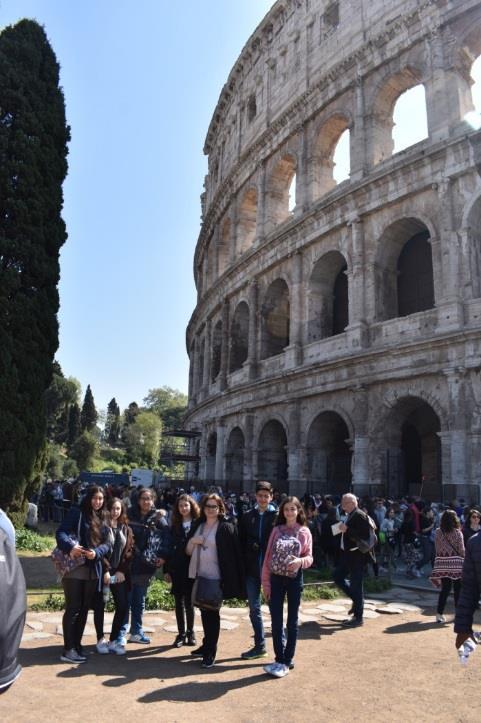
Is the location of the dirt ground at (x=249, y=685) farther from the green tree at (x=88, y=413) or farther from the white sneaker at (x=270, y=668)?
the green tree at (x=88, y=413)

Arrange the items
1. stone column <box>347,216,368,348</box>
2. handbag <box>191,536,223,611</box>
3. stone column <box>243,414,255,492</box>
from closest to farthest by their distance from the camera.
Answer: handbag <box>191,536,223,611</box> → stone column <box>347,216,368,348</box> → stone column <box>243,414,255,492</box>

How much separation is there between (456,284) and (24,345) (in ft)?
36.3

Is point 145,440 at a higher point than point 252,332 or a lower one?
lower

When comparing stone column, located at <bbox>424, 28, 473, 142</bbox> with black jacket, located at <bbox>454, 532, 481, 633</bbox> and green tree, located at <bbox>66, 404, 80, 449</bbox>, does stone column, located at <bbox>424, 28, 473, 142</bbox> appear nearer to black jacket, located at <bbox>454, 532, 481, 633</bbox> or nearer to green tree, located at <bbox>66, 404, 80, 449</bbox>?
black jacket, located at <bbox>454, 532, 481, 633</bbox>

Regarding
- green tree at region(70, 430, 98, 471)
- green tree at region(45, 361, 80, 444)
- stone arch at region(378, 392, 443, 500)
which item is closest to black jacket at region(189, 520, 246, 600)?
stone arch at region(378, 392, 443, 500)

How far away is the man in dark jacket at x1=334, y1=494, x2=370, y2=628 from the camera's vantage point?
22.4ft

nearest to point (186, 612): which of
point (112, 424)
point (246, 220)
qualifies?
point (246, 220)

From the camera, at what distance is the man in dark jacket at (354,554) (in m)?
6.83

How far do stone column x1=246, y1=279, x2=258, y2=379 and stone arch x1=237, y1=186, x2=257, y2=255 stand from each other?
3.53 metres

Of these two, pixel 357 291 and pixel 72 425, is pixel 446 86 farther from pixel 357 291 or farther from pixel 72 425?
pixel 72 425

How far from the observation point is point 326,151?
2145 centimetres

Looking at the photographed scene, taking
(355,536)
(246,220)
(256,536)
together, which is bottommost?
(355,536)

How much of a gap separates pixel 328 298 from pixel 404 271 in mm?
2977

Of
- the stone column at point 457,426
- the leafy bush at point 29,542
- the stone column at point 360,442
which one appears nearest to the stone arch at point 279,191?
the stone column at point 360,442
